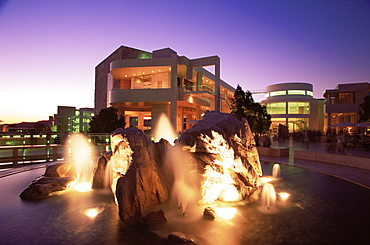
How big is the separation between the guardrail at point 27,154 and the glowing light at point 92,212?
389 inches

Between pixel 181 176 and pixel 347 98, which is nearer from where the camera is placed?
pixel 181 176

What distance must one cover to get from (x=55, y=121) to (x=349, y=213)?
111 meters

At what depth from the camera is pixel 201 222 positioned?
5.83 meters

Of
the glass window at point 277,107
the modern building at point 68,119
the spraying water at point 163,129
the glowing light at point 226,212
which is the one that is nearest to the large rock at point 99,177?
the glowing light at point 226,212

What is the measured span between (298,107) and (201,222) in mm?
64696

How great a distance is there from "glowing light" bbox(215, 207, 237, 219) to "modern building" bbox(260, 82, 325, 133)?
5895 centimetres

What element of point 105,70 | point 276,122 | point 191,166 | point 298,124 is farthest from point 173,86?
point 298,124

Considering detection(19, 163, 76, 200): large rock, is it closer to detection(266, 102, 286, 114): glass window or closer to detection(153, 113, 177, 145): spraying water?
detection(153, 113, 177, 145): spraying water

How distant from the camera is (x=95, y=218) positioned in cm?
612

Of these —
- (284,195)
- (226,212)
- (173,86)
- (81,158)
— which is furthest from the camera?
(173,86)

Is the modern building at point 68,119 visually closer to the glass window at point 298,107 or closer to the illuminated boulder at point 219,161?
the glass window at point 298,107

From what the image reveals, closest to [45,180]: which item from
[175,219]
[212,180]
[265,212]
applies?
[175,219]

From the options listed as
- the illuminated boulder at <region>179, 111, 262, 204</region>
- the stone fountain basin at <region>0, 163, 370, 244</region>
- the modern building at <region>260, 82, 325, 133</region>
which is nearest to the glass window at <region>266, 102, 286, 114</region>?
the modern building at <region>260, 82, 325, 133</region>

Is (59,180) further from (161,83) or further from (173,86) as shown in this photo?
(161,83)
